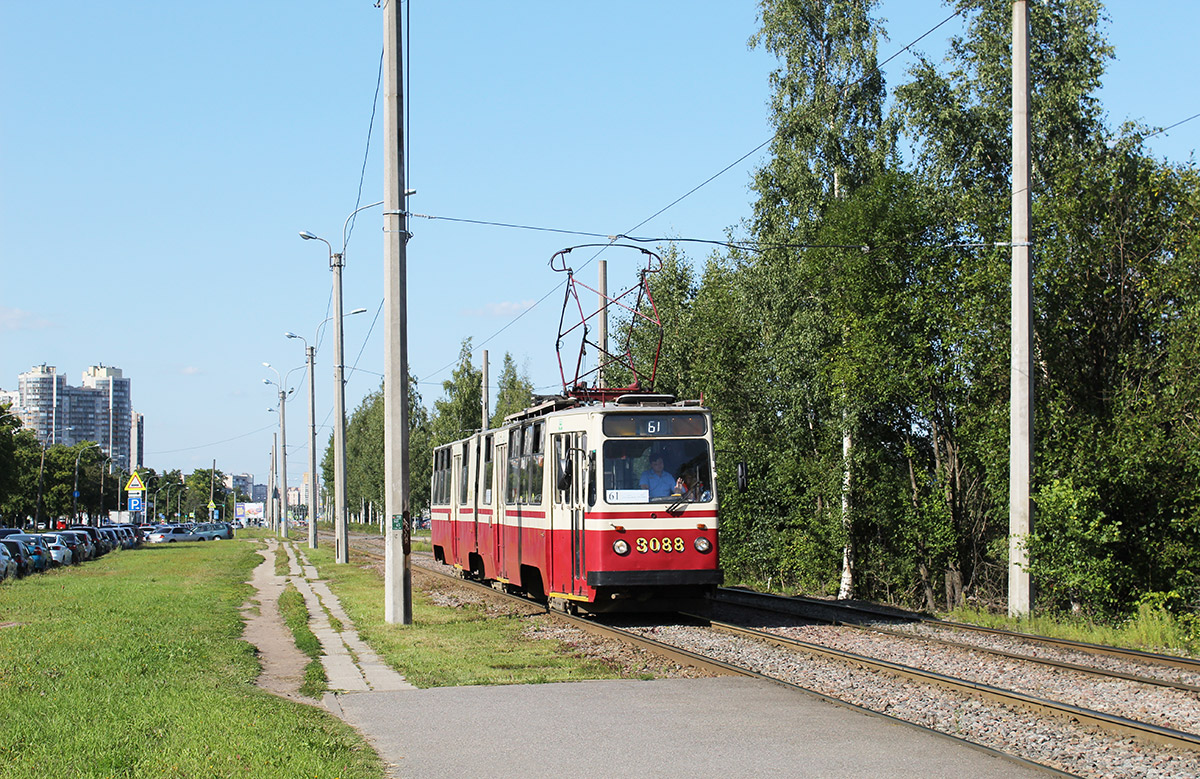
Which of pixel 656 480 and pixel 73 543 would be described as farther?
pixel 73 543

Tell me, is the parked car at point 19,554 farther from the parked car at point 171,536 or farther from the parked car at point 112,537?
the parked car at point 171,536

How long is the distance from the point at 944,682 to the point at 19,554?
97.5 feet

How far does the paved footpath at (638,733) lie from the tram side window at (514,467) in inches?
349

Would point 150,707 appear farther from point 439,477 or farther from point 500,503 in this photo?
point 439,477

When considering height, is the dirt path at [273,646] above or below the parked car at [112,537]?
above

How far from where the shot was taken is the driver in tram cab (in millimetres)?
17344

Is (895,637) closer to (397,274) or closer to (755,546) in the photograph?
(397,274)

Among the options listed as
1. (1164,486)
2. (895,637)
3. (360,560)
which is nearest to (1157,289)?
(1164,486)

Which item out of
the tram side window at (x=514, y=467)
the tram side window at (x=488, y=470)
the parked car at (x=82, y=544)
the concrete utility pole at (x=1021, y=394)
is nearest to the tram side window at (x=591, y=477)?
the tram side window at (x=514, y=467)

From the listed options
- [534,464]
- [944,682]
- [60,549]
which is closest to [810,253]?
[534,464]

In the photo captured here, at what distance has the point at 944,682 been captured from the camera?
37.3ft

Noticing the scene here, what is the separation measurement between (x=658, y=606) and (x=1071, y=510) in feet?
20.4

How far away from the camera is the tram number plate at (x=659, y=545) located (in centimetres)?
1706

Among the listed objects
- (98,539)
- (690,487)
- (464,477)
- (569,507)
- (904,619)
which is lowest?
(98,539)
